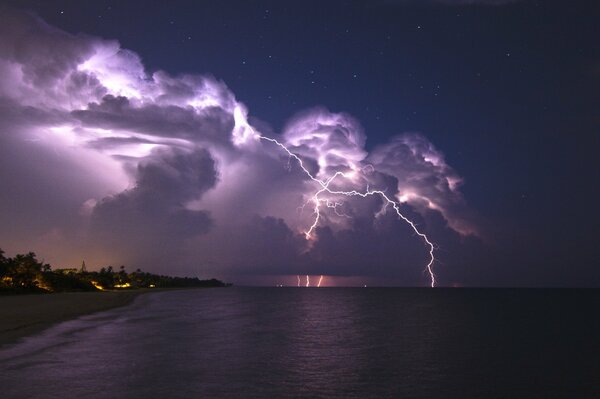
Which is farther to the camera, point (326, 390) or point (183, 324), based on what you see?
point (183, 324)

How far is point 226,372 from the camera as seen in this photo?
62.1ft

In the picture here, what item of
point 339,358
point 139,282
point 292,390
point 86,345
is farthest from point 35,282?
point 139,282

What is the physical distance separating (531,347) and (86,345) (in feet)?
80.1

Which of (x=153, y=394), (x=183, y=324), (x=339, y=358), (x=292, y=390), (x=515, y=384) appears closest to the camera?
(x=153, y=394)

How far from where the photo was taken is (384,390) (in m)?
16.6

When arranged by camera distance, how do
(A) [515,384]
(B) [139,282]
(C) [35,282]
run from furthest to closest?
(B) [139,282] < (C) [35,282] < (A) [515,384]

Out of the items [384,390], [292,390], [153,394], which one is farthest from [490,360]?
[153,394]

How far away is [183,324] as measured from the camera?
39406 millimetres

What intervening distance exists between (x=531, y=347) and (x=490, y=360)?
7.94 meters

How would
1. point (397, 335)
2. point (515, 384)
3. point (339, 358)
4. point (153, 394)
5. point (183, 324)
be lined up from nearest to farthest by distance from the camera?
point (153, 394), point (515, 384), point (339, 358), point (397, 335), point (183, 324)

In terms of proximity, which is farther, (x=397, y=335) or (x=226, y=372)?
(x=397, y=335)

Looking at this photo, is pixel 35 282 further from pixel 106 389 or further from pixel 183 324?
pixel 106 389

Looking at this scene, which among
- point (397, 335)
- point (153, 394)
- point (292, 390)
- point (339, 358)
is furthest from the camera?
point (397, 335)

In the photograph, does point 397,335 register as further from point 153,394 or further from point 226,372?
point 153,394
